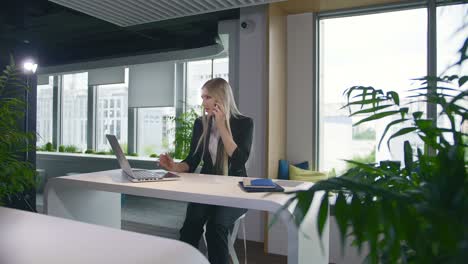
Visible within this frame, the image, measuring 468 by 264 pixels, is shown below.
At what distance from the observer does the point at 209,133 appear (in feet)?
8.33

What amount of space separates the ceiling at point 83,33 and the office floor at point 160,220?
7.89 ft

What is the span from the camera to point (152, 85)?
21.5 ft

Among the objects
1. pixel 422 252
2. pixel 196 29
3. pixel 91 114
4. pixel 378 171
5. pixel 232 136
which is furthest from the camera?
pixel 91 114

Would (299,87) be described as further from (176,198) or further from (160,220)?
(176,198)

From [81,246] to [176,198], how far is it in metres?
0.87

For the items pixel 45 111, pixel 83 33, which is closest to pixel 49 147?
pixel 45 111

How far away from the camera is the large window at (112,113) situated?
7109 millimetres

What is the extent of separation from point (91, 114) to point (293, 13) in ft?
17.4

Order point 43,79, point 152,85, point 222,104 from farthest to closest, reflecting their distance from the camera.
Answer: point 43,79, point 152,85, point 222,104

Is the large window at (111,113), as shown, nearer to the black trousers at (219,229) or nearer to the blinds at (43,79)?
the blinds at (43,79)

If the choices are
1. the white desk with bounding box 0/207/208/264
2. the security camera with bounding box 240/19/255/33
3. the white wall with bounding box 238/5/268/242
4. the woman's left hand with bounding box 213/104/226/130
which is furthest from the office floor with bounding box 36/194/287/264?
the white desk with bounding box 0/207/208/264

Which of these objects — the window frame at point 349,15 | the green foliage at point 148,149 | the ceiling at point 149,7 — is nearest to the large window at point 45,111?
the green foliage at point 148,149

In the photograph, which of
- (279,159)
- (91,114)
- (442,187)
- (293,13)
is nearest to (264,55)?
(293,13)

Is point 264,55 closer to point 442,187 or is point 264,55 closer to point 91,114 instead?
point 442,187
